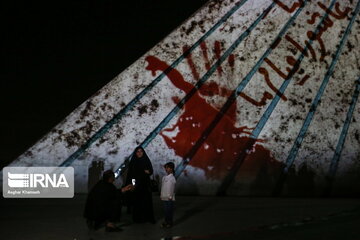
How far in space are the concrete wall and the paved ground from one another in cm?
56

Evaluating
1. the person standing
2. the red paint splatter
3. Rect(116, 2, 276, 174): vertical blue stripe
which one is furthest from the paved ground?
Rect(116, 2, 276, 174): vertical blue stripe

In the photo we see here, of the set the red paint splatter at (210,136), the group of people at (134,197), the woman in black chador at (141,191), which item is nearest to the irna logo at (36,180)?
the red paint splatter at (210,136)

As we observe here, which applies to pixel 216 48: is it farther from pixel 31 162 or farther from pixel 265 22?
pixel 31 162

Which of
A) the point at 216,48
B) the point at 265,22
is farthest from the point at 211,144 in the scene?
the point at 265,22

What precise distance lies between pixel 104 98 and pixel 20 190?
1794 mm

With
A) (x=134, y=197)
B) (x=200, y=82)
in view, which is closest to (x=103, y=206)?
(x=134, y=197)

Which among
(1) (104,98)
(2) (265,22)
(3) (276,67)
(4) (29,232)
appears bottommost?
(4) (29,232)

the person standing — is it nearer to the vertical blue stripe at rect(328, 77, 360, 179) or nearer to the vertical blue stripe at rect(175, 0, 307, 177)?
the vertical blue stripe at rect(175, 0, 307, 177)

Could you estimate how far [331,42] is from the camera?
26.4 feet

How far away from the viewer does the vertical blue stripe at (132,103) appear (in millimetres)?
6939

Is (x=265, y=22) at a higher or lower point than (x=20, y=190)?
higher

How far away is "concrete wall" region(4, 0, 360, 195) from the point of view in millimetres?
7074

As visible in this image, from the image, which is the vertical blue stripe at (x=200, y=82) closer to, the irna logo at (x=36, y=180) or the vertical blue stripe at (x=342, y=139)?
the irna logo at (x=36, y=180)

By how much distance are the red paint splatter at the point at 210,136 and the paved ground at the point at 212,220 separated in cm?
56
